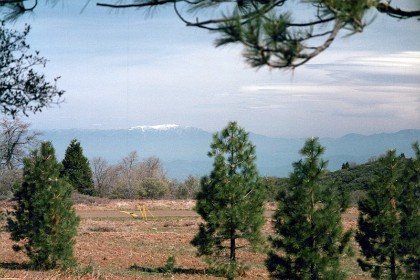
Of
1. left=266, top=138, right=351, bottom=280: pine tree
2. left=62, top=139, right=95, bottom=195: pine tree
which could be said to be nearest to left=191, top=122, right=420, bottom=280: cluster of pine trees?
left=266, top=138, right=351, bottom=280: pine tree

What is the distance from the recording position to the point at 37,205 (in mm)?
12383

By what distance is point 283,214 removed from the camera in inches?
438

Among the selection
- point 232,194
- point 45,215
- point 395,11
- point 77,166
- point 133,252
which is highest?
point 395,11

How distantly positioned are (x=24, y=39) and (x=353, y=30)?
5.57 meters

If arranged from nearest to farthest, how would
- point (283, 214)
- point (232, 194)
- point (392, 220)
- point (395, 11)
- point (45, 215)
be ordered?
point (395, 11)
point (283, 214)
point (45, 215)
point (392, 220)
point (232, 194)

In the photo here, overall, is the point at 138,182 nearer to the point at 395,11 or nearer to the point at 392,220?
the point at 392,220

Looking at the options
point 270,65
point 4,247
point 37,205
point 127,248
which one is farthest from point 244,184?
point 270,65

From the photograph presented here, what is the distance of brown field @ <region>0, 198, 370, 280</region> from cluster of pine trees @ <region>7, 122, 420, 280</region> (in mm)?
813

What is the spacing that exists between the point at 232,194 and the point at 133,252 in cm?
586

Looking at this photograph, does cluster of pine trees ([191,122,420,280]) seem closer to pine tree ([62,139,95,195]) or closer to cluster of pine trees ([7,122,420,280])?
cluster of pine trees ([7,122,420,280])

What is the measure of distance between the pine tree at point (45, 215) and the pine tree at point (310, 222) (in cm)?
492

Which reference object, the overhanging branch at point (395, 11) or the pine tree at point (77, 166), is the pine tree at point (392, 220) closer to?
the overhanging branch at point (395, 11)

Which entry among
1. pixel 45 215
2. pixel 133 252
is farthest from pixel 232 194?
pixel 133 252

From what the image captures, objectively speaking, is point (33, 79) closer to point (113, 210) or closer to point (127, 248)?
point (127, 248)
